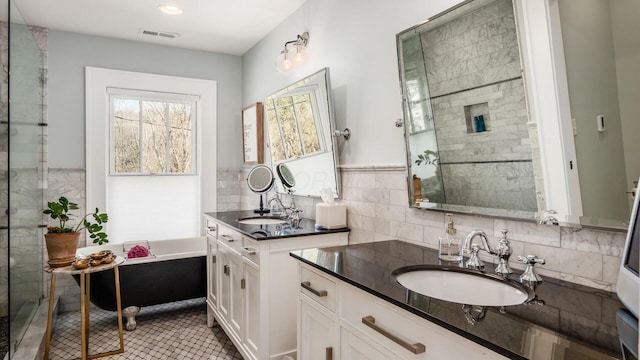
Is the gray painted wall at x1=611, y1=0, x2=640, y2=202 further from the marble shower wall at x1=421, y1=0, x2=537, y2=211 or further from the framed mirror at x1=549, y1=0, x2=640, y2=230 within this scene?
the marble shower wall at x1=421, y1=0, x2=537, y2=211

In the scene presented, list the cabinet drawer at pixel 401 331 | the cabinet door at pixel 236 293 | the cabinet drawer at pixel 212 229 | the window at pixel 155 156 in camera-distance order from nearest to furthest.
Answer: the cabinet drawer at pixel 401 331 < the cabinet door at pixel 236 293 < the cabinet drawer at pixel 212 229 < the window at pixel 155 156

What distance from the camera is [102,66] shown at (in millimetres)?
3660

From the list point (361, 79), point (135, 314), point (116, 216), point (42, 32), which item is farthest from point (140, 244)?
point (361, 79)

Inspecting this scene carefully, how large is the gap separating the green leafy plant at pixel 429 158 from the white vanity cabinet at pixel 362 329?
739mm

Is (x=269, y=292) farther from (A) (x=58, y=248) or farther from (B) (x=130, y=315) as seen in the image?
(B) (x=130, y=315)

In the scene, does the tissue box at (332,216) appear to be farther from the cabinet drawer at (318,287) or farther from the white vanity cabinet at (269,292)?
the cabinet drawer at (318,287)

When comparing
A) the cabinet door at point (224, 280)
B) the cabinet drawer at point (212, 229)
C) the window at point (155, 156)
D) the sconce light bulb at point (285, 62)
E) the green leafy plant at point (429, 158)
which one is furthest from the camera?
the window at point (155, 156)

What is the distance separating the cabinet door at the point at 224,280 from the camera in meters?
2.67

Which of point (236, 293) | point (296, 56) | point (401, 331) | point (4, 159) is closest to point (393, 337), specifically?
point (401, 331)

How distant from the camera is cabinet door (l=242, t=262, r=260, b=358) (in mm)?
2156

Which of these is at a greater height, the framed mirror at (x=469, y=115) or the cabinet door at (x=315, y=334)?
the framed mirror at (x=469, y=115)

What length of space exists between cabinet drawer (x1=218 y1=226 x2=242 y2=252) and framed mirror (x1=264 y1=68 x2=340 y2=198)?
2.02 feet

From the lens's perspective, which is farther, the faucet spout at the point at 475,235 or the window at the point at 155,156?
the window at the point at 155,156

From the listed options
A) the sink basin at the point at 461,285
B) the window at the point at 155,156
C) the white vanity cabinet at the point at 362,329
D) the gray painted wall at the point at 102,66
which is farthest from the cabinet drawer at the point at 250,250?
the gray painted wall at the point at 102,66
